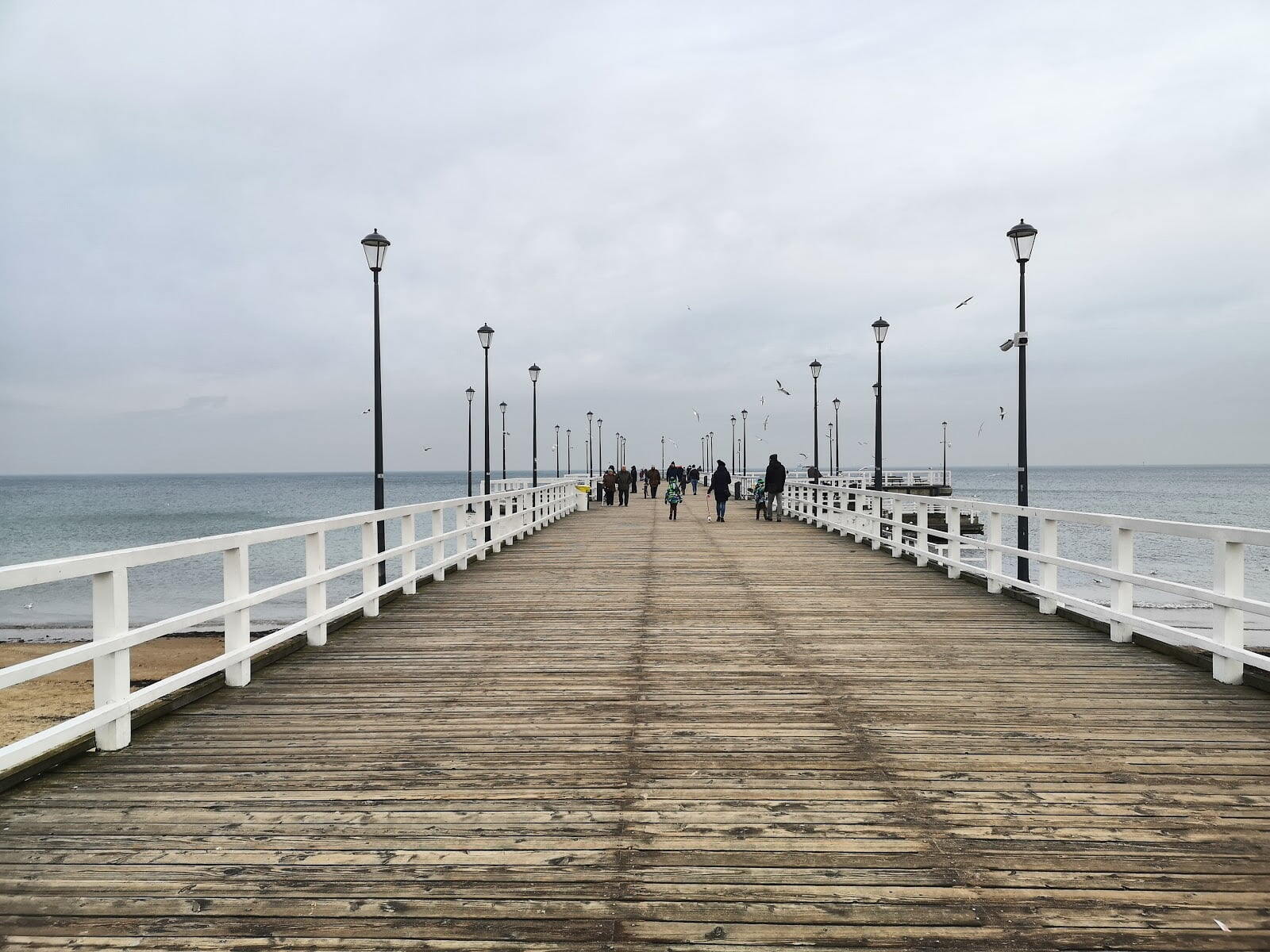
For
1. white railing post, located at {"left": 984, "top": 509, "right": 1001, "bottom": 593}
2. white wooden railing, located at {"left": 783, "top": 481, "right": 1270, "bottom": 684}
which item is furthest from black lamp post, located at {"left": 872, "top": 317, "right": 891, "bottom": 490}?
white railing post, located at {"left": 984, "top": 509, "right": 1001, "bottom": 593}

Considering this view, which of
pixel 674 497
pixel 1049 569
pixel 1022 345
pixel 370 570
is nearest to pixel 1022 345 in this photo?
pixel 1022 345

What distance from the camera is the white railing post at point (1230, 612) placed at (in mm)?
6004

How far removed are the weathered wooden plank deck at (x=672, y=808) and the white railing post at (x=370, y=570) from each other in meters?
1.76

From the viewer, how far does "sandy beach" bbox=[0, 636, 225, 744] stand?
47.1 ft

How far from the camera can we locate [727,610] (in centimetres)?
945

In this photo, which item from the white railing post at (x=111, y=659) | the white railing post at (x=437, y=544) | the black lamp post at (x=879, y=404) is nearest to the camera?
the white railing post at (x=111, y=659)

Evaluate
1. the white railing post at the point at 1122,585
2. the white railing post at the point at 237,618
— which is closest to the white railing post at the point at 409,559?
the white railing post at the point at 237,618

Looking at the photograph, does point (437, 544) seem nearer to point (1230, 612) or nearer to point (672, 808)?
point (672, 808)

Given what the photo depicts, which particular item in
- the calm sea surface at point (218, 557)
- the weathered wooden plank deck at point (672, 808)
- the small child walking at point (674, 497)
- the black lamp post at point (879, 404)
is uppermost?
the black lamp post at point (879, 404)

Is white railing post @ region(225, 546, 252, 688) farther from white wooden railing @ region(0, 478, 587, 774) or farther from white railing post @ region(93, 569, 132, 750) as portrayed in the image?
white railing post @ region(93, 569, 132, 750)

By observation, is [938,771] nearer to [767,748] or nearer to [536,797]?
[767,748]

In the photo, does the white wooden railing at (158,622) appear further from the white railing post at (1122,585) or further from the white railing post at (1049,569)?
the white railing post at (1049,569)

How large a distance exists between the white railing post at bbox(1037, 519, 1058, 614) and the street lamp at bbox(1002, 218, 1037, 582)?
313cm

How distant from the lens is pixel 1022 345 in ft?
42.3
